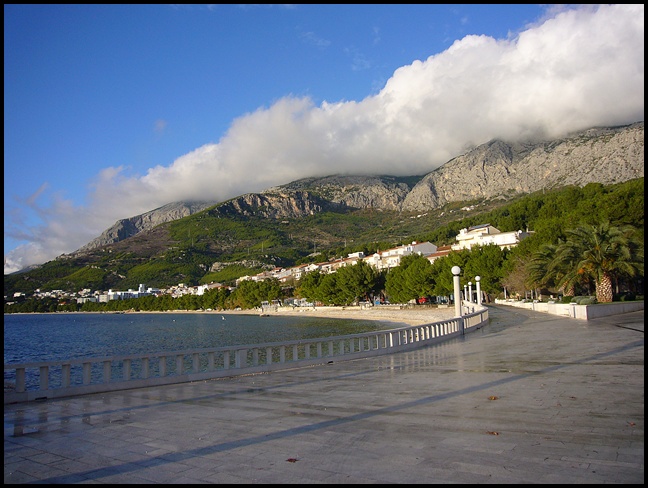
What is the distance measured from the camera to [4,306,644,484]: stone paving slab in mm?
5219

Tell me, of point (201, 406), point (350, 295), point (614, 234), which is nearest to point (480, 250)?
point (350, 295)

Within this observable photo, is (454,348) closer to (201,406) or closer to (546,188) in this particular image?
(201,406)

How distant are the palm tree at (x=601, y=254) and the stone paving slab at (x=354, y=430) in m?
23.4

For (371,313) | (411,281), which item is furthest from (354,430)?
(371,313)

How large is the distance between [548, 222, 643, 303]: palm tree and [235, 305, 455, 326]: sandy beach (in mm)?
16402

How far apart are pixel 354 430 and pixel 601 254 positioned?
32.1m

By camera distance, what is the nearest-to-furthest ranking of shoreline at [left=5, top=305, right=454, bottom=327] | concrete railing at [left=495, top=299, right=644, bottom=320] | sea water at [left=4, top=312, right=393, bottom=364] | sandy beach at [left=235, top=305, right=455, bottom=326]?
concrete railing at [left=495, top=299, right=644, bottom=320] < sea water at [left=4, top=312, right=393, bottom=364] < sandy beach at [left=235, top=305, right=455, bottom=326] < shoreline at [left=5, top=305, right=454, bottom=327]

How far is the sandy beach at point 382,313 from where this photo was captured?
214 feet

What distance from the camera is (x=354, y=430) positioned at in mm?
6949

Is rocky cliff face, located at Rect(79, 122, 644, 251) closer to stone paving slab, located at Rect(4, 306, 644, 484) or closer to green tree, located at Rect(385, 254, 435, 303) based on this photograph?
green tree, located at Rect(385, 254, 435, 303)

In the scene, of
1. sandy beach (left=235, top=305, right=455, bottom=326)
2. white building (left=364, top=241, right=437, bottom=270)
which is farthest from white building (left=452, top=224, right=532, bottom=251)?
sandy beach (left=235, top=305, right=455, bottom=326)

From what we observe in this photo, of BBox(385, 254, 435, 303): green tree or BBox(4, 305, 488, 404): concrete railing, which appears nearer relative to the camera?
BBox(4, 305, 488, 404): concrete railing

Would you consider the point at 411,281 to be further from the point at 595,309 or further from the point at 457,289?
the point at 457,289

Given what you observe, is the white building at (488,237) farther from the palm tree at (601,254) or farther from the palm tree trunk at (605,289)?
the palm tree trunk at (605,289)
